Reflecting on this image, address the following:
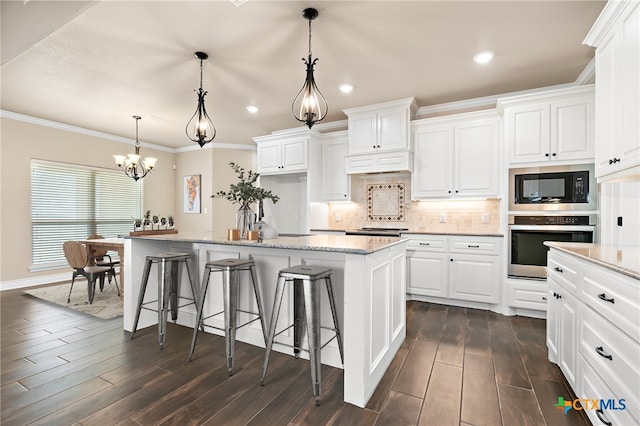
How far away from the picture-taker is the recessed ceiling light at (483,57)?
2952 millimetres

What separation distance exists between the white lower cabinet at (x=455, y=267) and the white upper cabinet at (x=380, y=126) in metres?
1.30

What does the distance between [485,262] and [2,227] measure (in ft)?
22.2

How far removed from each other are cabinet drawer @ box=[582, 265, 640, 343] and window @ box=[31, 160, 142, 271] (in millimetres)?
6875

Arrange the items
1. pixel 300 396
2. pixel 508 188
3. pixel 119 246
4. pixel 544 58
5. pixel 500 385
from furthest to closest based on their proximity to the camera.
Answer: pixel 119 246 → pixel 508 188 → pixel 544 58 → pixel 500 385 → pixel 300 396

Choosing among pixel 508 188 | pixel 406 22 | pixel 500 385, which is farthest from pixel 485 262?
pixel 406 22

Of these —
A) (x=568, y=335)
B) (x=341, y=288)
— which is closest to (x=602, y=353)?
(x=568, y=335)

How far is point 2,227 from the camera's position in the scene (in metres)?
4.58

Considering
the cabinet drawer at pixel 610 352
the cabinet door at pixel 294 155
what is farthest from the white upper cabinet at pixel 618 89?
the cabinet door at pixel 294 155

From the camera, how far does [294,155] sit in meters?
4.81

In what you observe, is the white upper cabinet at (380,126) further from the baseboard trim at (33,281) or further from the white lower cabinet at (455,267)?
the baseboard trim at (33,281)

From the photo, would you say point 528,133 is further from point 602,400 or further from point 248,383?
point 248,383

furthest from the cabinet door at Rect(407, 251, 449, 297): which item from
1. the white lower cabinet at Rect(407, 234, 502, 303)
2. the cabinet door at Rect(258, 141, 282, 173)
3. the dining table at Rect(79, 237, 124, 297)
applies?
the dining table at Rect(79, 237, 124, 297)

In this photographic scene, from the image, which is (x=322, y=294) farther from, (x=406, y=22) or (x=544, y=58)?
(x=544, y=58)

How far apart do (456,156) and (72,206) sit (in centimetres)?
637
